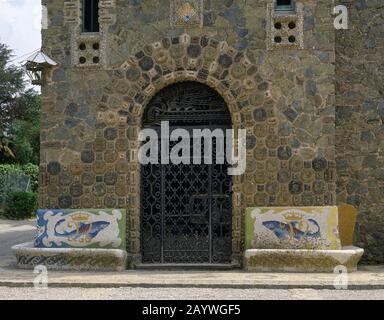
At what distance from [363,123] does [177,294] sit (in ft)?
17.6

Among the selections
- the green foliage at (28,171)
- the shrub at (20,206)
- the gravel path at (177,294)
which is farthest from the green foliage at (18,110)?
the gravel path at (177,294)

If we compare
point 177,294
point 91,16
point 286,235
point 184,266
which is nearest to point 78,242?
point 184,266

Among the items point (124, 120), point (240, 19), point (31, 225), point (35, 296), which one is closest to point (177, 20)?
point (240, 19)

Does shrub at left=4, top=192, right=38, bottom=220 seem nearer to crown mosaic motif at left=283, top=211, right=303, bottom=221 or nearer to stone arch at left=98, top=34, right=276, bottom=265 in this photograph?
stone arch at left=98, top=34, right=276, bottom=265

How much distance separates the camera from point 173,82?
10.5 metres

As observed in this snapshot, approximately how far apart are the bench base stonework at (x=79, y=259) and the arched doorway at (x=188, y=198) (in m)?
0.80

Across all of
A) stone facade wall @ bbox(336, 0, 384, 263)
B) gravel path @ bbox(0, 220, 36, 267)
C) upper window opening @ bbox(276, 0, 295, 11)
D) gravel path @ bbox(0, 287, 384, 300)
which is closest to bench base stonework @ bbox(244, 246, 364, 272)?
gravel path @ bbox(0, 287, 384, 300)

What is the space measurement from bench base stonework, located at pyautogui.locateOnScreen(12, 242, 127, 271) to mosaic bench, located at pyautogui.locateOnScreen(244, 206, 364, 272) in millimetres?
1967

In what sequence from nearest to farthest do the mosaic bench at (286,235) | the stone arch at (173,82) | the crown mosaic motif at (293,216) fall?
the mosaic bench at (286,235) < the crown mosaic motif at (293,216) < the stone arch at (173,82)

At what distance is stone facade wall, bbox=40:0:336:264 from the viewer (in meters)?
10.3

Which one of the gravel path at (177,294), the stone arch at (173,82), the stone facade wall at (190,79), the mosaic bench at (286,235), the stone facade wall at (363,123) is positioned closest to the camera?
the gravel path at (177,294)

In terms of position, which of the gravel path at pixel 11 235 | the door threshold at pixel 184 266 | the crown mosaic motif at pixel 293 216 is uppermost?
the crown mosaic motif at pixel 293 216

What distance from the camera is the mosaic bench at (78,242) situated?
32.5 ft

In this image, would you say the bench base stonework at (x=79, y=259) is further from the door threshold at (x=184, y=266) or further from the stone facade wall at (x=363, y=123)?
the stone facade wall at (x=363, y=123)
